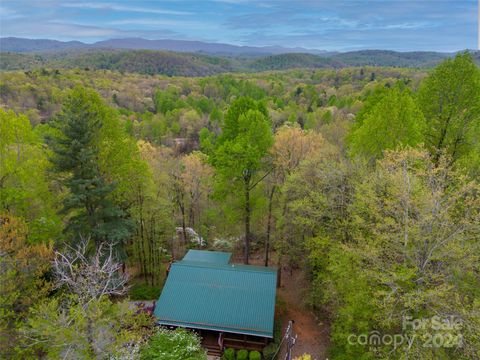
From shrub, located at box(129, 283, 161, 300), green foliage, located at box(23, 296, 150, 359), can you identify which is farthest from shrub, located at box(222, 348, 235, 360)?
shrub, located at box(129, 283, 161, 300)

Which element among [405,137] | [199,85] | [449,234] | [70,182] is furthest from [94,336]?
[199,85]

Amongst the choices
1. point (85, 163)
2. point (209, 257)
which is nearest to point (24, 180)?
point (85, 163)

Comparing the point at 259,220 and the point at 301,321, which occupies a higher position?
the point at 259,220

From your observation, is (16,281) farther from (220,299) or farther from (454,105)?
(454,105)

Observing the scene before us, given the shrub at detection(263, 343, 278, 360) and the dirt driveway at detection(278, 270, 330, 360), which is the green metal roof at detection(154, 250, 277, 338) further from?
the dirt driveway at detection(278, 270, 330, 360)

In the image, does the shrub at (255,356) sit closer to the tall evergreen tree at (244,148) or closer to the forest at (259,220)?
the forest at (259,220)

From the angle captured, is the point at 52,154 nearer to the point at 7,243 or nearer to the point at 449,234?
the point at 7,243
